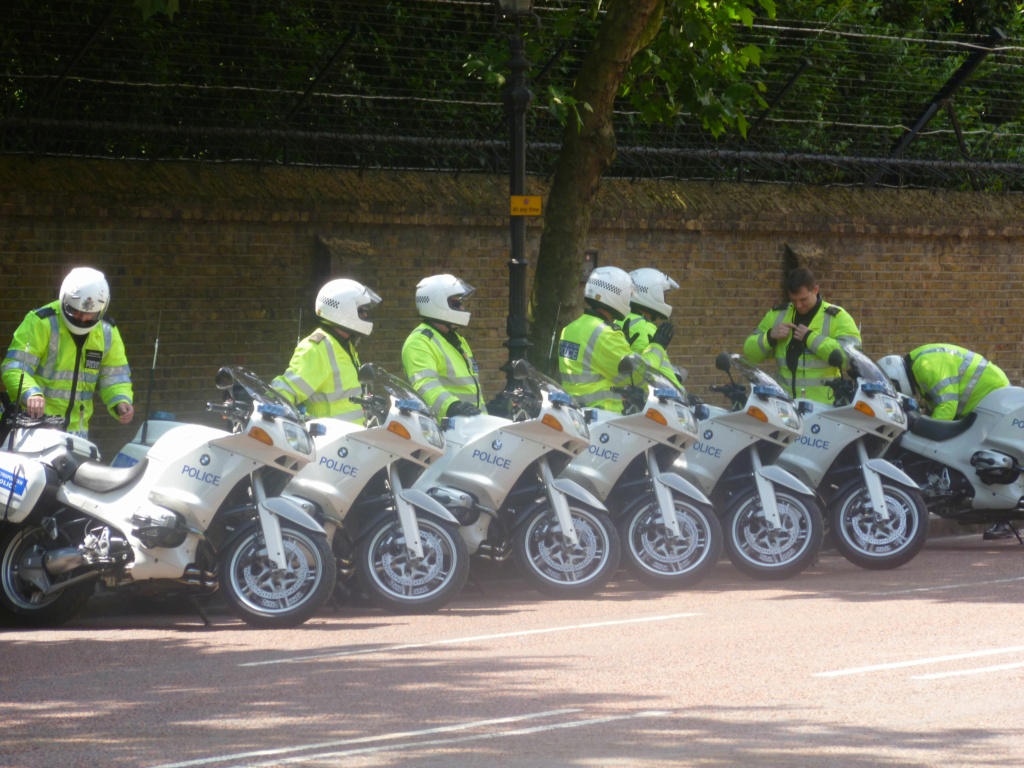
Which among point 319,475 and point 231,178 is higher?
point 231,178

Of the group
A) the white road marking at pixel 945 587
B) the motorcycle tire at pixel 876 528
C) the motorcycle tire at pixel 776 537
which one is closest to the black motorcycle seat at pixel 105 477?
the motorcycle tire at pixel 776 537

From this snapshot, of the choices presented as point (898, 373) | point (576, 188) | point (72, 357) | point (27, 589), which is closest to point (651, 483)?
point (898, 373)

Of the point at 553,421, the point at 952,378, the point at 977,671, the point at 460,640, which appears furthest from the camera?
the point at 952,378

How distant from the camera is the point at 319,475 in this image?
964 centimetres

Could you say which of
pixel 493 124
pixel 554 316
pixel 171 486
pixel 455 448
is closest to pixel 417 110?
pixel 493 124

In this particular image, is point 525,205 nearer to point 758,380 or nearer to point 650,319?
point 650,319

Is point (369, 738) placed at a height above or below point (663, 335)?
below

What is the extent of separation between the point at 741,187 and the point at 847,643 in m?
10.6

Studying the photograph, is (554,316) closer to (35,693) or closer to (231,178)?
(231,178)

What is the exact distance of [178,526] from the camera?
29.3ft

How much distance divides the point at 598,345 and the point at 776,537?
1.70 metres

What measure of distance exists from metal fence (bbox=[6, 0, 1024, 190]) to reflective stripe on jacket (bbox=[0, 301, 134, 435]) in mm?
3641

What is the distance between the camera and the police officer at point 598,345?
11164mm

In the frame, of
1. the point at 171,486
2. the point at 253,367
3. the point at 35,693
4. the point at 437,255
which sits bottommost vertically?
the point at 35,693
